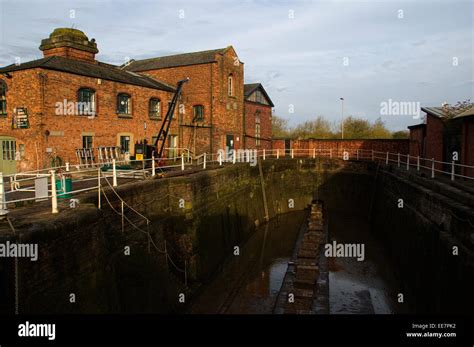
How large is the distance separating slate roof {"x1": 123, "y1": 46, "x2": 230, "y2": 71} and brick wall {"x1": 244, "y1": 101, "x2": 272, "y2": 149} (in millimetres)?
6408

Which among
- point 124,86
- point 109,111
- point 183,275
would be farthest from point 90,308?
point 124,86

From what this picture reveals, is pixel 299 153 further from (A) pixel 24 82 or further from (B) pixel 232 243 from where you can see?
(A) pixel 24 82

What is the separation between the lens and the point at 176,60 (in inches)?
1198

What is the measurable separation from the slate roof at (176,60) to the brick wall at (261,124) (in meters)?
6.41

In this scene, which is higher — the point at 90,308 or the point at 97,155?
the point at 97,155

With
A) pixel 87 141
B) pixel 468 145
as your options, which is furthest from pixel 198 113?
pixel 468 145

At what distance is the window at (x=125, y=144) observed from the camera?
71.8ft

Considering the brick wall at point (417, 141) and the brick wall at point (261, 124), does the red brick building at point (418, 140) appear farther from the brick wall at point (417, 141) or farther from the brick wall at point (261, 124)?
the brick wall at point (261, 124)

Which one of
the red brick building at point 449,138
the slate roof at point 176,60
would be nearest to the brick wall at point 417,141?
the red brick building at point 449,138

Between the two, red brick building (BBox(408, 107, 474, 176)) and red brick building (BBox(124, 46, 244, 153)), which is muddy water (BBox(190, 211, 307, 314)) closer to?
red brick building (BBox(408, 107, 474, 176))

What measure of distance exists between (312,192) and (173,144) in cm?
1210

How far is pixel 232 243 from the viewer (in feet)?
59.0

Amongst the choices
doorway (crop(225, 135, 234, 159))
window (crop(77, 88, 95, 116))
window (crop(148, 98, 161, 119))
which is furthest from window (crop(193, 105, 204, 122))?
window (crop(77, 88, 95, 116))

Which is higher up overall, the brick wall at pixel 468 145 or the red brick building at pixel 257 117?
the red brick building at pixel 257 117
